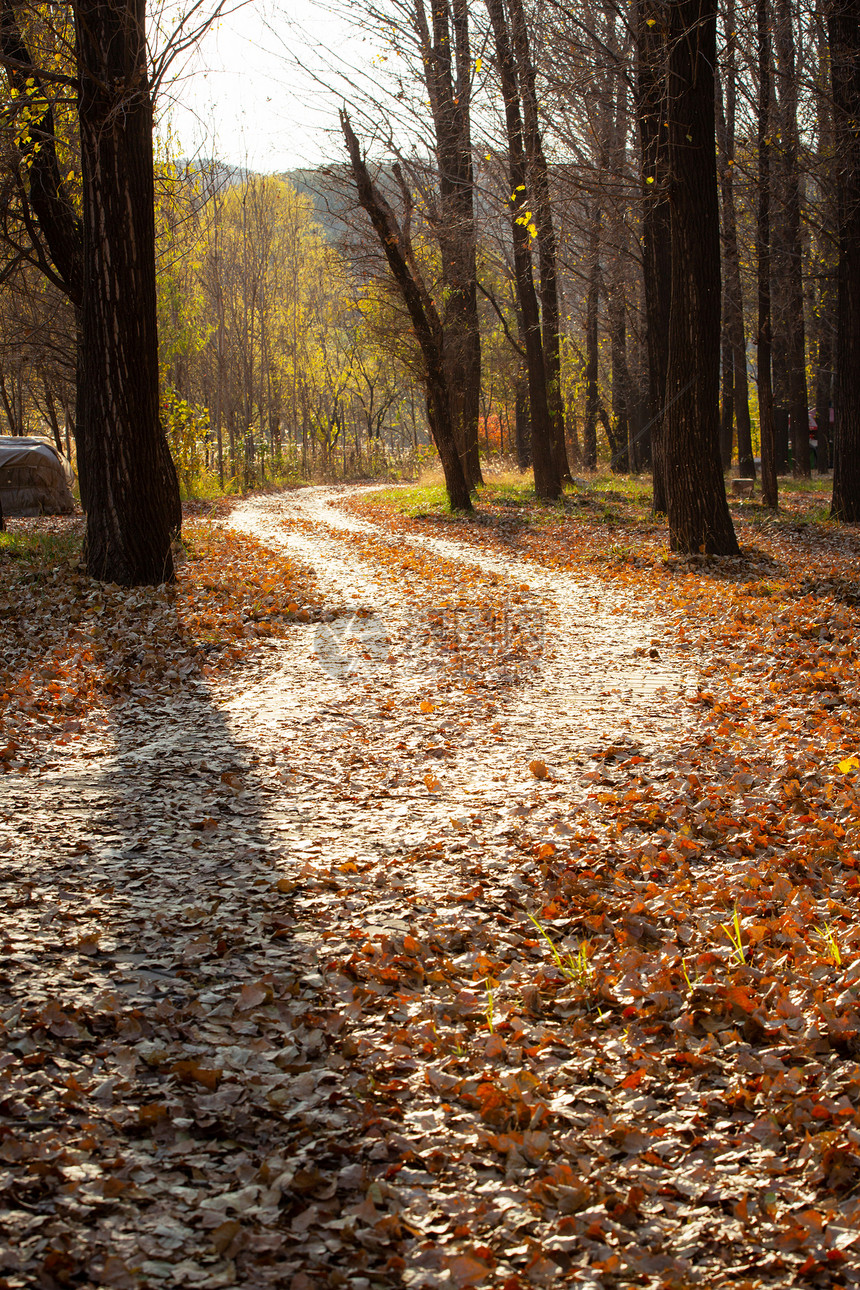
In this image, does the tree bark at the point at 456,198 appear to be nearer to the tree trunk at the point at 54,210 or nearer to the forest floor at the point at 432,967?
the tree trunk at the point at 54,210

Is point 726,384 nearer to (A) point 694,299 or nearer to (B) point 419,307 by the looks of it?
(B) point 419,307

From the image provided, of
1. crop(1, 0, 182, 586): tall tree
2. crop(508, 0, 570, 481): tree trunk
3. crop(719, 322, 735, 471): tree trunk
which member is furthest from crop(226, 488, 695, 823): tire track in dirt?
crop(719, 322, 735, 471): tree trunk

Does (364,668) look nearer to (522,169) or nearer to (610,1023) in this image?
(610,1023)

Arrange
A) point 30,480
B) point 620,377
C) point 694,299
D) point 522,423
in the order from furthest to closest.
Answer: point 522,423 < point 620,377 < point 30,480 < point 694,299

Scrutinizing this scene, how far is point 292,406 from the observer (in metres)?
44.5

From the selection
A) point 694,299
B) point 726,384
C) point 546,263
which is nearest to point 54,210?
point 694,299

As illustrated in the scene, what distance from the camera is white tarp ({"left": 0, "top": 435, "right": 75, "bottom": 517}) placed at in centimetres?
1959

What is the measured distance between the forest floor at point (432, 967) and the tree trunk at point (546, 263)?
391 inches

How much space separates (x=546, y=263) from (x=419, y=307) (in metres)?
4.15

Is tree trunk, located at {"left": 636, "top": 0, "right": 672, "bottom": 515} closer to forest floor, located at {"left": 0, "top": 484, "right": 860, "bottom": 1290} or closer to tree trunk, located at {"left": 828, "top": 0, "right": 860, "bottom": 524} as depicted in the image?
tree trunk, located at {"left": 828, "top": 0, "right": 860, "bottom": 524}

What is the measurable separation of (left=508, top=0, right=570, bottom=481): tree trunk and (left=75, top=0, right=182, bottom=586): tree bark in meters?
6.18

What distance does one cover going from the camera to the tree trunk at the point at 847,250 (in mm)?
11836

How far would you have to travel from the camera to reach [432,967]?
323 cm

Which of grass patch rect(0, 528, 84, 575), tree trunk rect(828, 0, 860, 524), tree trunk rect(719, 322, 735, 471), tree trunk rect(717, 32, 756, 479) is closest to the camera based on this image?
grass patch rect(0, 528, 84, 575)
